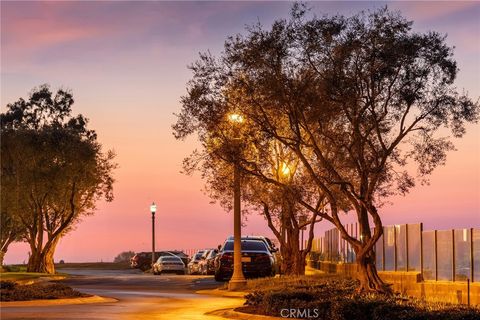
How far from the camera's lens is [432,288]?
26500mm

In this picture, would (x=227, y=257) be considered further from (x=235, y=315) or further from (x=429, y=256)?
(x=235, y=315)

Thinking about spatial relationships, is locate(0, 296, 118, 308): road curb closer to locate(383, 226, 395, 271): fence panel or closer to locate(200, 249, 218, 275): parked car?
locate(383, 226, 395, 271): fence panel

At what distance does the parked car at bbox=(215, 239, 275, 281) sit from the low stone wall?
7.26 meters

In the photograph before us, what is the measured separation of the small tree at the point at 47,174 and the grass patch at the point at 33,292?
84.8ft

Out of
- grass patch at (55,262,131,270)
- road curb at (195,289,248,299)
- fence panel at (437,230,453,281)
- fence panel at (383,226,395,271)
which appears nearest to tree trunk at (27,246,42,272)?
grass patch at (55,262,131,270)

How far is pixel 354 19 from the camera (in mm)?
24625

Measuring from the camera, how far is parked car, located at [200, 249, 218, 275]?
49669 mm

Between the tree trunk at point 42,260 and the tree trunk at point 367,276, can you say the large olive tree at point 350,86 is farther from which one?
the tree trunk at point 42,260

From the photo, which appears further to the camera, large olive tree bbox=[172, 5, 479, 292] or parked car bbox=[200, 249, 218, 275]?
parked car bbox=[200, 249, 218, 275]

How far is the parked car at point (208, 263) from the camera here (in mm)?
49669

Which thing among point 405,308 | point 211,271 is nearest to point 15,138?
point 211,271

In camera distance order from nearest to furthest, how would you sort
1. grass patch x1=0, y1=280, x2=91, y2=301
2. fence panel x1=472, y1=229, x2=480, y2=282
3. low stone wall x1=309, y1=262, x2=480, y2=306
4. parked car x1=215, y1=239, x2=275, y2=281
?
low stone wall x1=309, y1=262, x2=480, y2=306, fence panel x1=472, y1=229, x2=480, y2=282, grass patch x1=0, y1=280, x2=91, y2=301, parked car x1=215, y1=239, x2=275, y2=281

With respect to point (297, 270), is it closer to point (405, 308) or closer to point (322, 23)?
point (322, 23)

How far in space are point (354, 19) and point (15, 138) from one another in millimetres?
33944
